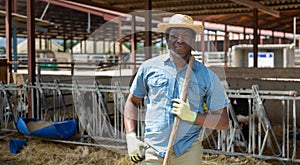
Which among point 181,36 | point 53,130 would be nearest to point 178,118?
point 181,36

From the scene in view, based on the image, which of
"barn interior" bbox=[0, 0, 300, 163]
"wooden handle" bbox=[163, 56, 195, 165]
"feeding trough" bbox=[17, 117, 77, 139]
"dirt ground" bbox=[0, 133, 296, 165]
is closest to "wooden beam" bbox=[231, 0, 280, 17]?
"barn interior" bbox=[0, 0, 300, 163]

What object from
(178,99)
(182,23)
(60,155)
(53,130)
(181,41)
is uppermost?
(182,23)

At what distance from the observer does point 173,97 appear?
2.50 meters

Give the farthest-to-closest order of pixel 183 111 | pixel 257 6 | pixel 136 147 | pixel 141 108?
pixel 257 6
pixel 141 108
pixel 136 147
pixel 183 111

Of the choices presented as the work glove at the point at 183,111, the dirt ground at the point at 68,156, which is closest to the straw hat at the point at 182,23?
the work glove at the point at 183,111

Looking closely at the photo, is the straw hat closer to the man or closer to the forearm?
the man

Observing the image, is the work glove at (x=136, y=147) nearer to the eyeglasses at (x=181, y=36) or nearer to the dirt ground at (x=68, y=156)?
the eyeglasses at (x=181, y=36)

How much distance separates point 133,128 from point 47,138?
3120 mm

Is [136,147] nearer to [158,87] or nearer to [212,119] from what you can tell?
[158,87]

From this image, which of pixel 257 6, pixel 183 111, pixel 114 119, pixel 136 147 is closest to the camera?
pixel 183 111

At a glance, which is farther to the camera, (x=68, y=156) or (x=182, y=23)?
(x=68, y=156)

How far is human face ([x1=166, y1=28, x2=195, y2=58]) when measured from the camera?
2.43 m

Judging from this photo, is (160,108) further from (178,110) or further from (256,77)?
(256,77)

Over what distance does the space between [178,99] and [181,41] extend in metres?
0.35
